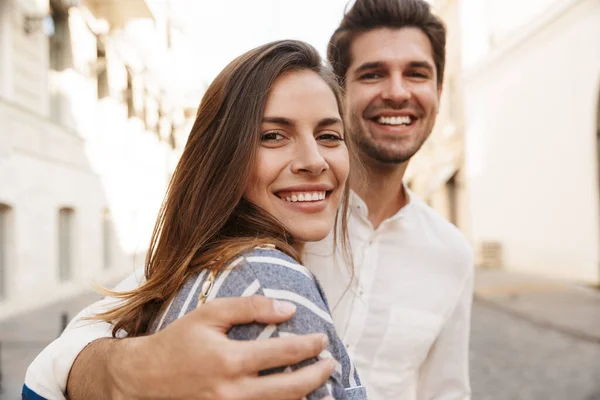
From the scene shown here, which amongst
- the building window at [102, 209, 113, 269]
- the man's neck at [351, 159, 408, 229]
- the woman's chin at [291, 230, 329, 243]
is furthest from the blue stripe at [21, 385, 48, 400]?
the building window at [102, 209, 113, 269]

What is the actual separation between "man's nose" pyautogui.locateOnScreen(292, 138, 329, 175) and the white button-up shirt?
0.63 meters

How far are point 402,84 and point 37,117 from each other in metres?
9.17

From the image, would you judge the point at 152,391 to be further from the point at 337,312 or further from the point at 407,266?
the point at 407,266

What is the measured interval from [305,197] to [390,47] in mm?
1038

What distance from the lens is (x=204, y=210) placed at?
131 cm

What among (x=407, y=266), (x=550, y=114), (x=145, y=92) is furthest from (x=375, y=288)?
(x=145, y=92)

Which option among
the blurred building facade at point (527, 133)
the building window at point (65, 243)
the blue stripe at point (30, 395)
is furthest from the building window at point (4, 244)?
the blurred building facade at point (527, 133)

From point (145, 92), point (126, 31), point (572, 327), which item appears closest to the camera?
point (572, 327)

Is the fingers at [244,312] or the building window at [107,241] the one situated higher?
the fingers at [244,312]

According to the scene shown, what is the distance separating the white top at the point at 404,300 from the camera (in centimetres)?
190

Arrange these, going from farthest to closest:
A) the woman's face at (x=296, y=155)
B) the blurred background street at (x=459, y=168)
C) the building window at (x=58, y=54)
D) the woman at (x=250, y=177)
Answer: the building window at (x=58, y=54) → the blurred background street at (x=459, y=168) → the woman's face at (x=296, y=155) → the woman at (x=250, y=177)

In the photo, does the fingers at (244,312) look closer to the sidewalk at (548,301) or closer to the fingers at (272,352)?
the fingers at (272,352)

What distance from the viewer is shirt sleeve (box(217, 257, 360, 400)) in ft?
3.19

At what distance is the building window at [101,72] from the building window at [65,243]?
3.65 metres
